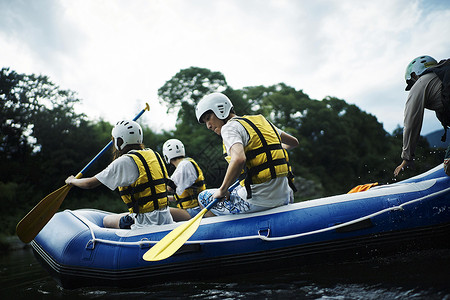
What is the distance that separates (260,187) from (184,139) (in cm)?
1926

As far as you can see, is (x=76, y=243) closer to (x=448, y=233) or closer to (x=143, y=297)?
(x=143, y=297)

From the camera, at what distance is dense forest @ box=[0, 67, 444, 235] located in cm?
1534

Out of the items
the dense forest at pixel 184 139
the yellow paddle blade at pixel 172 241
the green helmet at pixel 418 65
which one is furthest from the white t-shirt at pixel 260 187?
the dense forest at pixel 184 139

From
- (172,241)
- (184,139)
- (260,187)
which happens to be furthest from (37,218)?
(184,139)

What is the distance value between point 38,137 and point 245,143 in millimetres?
A: 16578

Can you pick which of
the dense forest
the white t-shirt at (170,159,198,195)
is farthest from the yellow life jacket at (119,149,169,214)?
the dense forest

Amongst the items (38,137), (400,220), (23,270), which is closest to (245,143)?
(400,220)

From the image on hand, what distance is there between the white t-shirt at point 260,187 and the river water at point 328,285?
0.61 meters

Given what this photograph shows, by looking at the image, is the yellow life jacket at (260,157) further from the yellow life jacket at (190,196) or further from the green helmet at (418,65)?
the yellow life jacket at (190,196)

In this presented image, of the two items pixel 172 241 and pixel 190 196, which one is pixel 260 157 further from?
pixel 190 196

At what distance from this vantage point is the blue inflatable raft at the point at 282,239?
2777 mm

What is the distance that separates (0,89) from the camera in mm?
16203

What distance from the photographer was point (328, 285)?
248cm

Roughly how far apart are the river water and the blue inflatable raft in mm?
76
